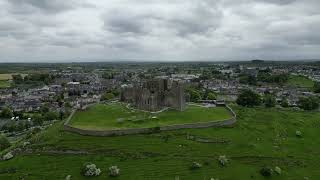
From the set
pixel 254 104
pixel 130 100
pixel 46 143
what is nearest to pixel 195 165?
pixel 46 143

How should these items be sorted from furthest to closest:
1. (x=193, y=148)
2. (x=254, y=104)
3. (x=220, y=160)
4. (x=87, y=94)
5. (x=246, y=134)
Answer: (x=87, y=94)
(x=254, y=104)
(x=246, y=134)
(x=193, y=148)
(x=220, y=160)

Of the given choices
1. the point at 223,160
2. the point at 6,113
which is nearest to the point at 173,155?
the point at 223,160

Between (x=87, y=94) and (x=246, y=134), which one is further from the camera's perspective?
(x=87, y=94)

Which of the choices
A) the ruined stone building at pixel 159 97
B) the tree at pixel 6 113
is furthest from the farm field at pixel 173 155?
the tree at pixel 6 113

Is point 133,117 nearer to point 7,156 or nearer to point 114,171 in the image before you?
point 114,171

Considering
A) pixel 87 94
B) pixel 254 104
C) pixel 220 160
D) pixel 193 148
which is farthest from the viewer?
pixel 87 94

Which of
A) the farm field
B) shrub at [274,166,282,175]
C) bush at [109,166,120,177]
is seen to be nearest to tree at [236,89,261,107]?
the farm field

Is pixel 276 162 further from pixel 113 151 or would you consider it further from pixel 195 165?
pixel 113 151
